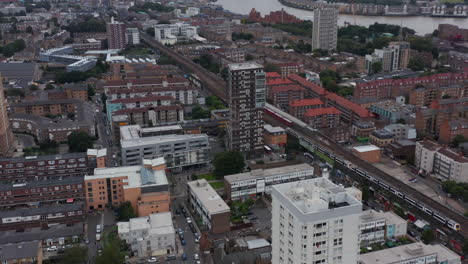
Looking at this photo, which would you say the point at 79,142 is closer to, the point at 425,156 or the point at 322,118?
the point at 322,118

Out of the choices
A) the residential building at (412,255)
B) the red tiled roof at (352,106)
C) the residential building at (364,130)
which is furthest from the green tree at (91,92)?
the residential building at (412,255)

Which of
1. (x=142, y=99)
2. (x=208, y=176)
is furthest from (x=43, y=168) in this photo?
(x=142, y=99)

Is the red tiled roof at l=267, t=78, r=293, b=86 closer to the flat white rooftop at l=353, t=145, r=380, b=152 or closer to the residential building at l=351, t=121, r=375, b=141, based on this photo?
the residential building at l=351, t=121, r=375, b=141

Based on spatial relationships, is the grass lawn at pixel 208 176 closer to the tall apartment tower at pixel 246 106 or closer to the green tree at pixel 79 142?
the tall apartment tower at pixel 246 106

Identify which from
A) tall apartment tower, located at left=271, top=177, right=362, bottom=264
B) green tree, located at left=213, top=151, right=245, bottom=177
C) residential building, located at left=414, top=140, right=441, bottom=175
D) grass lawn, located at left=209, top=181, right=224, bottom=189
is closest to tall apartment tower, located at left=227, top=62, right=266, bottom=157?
green tree, located at left=213, top=151, right=245, bottom=177

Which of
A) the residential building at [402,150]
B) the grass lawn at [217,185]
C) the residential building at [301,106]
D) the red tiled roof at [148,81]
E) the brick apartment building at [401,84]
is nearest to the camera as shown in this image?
the grass lawn at [217,185]
